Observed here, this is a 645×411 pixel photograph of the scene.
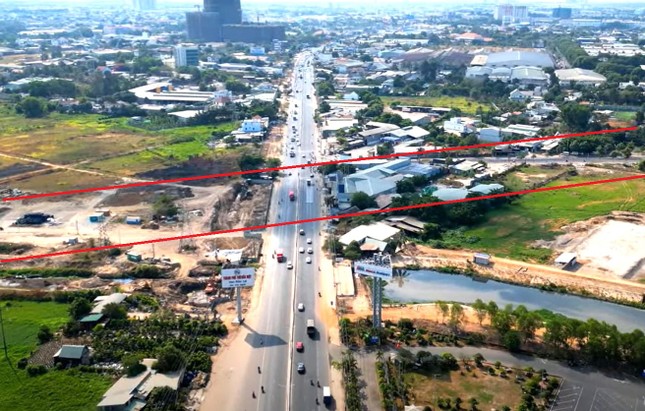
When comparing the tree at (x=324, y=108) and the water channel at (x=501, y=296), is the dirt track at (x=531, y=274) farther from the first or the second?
the tree at (x=324, y=108)

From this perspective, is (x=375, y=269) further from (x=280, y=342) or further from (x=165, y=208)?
(x=165, y=208)

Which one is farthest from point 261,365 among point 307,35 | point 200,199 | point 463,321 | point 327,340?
point 307,35

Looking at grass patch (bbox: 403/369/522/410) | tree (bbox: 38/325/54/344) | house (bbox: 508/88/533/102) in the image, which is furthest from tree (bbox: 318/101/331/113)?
grass patch (bbox: 403/369/522/410)

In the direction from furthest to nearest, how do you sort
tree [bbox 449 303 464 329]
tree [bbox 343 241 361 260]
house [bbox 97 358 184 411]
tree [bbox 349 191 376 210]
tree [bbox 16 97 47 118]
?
tree [bbox 16 97 47 118] < tree [bbox 349 191 376 210] < tree [bbox 343 241 361 260] < tree [bbox 449 303 464 329] < house [bbox 97 358 184 411]

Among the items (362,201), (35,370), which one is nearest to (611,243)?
(362,201)

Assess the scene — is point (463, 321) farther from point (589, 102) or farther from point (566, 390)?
point (589, 102)

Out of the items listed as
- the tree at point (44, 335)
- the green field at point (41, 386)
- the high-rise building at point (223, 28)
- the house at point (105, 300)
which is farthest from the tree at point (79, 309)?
the high-rise building at point (223, 28)

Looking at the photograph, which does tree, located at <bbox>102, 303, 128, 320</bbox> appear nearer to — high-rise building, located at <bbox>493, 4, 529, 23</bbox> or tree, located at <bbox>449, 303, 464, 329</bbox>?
tree, located at <bbox>449, 303, 464, 329</bbox>
